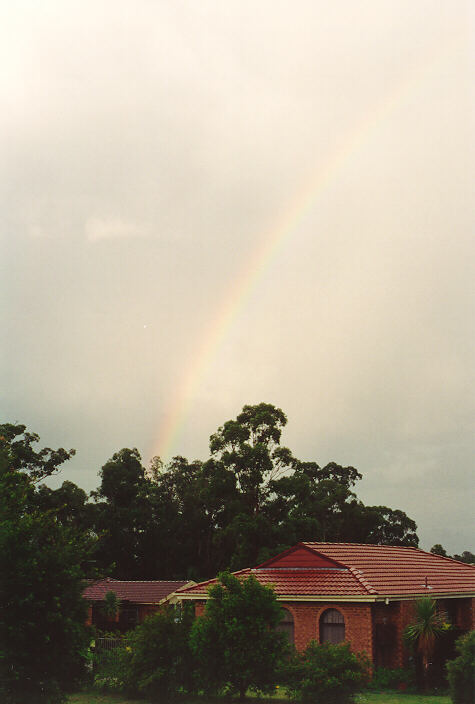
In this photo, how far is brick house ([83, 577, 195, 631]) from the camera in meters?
43.5

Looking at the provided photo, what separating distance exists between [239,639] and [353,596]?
734 cm

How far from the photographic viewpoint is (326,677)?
1830cm

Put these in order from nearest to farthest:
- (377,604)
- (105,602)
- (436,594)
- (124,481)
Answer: (377,604) → (436,594) → (105,602) → (124,481)

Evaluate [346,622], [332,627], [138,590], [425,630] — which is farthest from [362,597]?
[138,590]

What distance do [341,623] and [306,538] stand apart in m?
23.8

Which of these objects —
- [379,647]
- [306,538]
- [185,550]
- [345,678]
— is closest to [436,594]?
[379,647]

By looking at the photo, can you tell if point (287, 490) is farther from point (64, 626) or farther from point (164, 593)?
point (64, 626)

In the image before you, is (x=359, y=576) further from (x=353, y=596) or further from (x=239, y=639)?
(x=239, y=639)

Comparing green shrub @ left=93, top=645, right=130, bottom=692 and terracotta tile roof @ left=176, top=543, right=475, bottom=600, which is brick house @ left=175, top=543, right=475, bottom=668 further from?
green shrub @ left=93, top=645, right=130, bottom=692

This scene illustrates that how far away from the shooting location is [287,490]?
49469 millimetres

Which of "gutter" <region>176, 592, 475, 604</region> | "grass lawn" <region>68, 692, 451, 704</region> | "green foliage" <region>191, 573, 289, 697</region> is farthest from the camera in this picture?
"gutter" <region>176, 592, 475, 604</region>

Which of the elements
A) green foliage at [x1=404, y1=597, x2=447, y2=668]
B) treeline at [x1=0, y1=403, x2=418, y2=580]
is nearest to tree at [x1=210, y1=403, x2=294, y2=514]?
treeline at [x1=0, y1=403, x2=418, y2=580]

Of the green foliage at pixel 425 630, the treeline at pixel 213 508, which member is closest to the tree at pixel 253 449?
the treeline at pixel 213 508

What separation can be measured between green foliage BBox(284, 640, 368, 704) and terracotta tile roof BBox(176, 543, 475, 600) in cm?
564
